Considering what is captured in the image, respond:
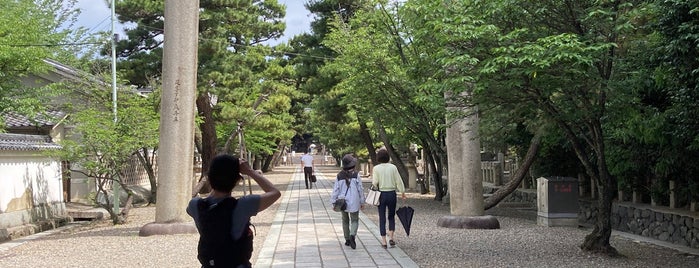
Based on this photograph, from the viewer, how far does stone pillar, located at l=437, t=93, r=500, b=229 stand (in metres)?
13.3

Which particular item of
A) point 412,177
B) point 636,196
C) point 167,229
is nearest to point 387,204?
point 167,229

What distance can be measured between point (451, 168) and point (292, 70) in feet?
53.8

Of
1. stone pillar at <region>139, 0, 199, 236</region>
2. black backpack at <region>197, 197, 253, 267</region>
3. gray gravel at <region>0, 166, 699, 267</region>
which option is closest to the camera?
black backpack at <region>197, 197, 253, 267</region>

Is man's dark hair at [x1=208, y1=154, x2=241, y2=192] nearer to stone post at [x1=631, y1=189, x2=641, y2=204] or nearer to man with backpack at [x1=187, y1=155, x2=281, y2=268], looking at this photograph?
man with backpack at [x1=187, y1=155, x2=281, y2=268]

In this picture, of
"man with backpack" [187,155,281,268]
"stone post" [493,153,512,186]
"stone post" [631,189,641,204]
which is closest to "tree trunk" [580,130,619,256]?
"stone post" [631,189,641,204]

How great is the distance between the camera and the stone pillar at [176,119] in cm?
1288

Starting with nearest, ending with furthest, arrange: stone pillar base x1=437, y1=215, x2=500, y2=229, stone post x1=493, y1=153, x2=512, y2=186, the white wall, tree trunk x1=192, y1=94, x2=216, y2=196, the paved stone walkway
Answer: the paved stone walkway → stone pillar base x1=437, y1=215, x2=500, y2=229 → the white wall → stone post x1=493, y1=153, x2=512, y2=186 → tree trunk x1=192, y1=94, x2=216, y2=196

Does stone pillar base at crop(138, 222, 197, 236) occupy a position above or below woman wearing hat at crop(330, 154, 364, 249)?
below

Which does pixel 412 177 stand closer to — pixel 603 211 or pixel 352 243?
pixel 352 243

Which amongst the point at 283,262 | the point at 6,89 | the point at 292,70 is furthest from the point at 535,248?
the point at 292,70

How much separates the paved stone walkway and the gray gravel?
13.0 inches

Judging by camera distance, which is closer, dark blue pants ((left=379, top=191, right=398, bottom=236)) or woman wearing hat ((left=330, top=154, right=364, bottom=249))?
woman wearing hat ((left=330, top=154, right=364, bottom=249))

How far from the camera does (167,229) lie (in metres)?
12.7

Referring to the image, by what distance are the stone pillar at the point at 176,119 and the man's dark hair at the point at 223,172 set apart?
927 cm
